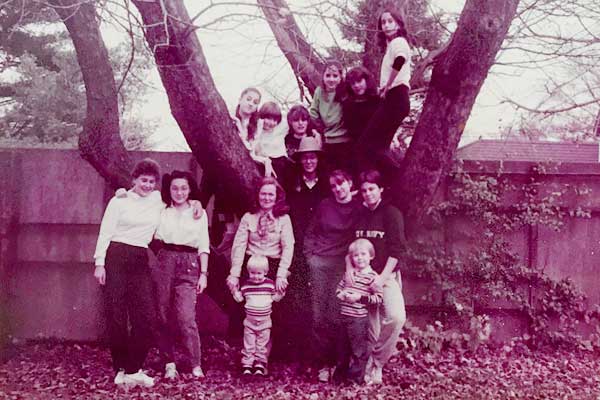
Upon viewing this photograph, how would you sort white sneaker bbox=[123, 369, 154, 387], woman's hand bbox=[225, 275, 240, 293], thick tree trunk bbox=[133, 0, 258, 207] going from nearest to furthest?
1. thick tree trunk bbox=[133, 0, 258, 207]
2. white sneaker bbox=[123, 369, 154, 387]
3. woman's hand bbox=[225, 275, 240, 293]

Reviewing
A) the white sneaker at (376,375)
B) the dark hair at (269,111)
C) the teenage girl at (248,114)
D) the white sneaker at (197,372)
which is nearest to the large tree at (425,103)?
the teenage girl at (248,114)


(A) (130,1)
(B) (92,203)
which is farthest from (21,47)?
(A) (130,1)

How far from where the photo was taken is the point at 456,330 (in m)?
7.19

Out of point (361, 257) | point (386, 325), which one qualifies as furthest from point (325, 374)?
point (361, 257)

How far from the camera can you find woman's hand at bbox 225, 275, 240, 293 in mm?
6164

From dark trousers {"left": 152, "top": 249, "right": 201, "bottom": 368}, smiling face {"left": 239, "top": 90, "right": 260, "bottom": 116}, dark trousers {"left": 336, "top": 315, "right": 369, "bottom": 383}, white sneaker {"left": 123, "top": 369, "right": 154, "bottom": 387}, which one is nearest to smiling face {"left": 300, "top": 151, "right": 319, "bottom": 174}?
smiling face {"left": 239, "top": 90, "right": 260, "bottom": 116}

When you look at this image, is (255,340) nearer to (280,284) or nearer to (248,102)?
(280,284)

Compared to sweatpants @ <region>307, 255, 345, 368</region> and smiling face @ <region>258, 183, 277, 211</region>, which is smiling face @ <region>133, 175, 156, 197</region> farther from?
sweatpants @ <region>307, 255, 345, 368</region>

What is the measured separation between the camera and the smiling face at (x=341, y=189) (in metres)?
6.04

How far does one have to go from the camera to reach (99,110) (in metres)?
6.51

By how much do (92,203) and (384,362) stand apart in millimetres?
3474

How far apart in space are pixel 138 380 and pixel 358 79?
3.27 metres

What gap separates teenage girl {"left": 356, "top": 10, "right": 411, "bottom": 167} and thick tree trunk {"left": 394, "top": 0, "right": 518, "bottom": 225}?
256 millimetres

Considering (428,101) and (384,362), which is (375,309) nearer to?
(384,362)
